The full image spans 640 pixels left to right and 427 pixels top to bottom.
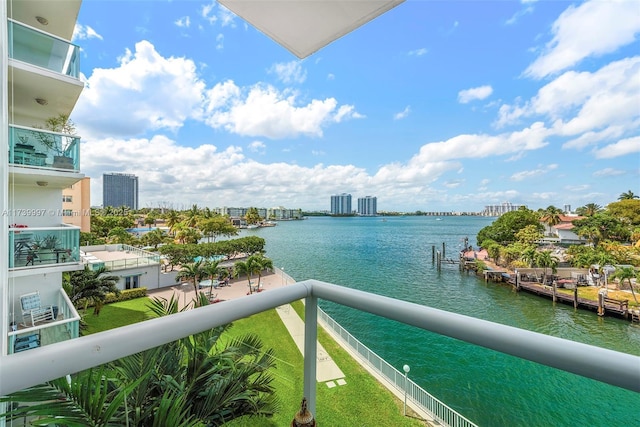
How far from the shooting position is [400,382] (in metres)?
0.81

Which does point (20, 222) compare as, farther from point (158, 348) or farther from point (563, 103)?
point (563, 103)

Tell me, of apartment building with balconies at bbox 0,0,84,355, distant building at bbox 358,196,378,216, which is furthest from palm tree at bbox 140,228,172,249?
distant building at bbox 358,196,378,216

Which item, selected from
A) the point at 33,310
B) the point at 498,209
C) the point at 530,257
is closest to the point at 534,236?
the point at 530,257

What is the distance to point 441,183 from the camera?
14.8 m

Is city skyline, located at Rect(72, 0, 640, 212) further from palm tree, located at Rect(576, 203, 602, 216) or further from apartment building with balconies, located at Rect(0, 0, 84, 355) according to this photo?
palm tree, located at Rect(576, 203, 602, 216)

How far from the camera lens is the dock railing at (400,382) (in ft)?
2.27

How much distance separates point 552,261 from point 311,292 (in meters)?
14.8

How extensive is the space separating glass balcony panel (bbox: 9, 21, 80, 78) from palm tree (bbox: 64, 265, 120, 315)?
2.83 meters

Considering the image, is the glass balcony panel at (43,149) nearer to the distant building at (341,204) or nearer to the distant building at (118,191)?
the distant building at (118,191)

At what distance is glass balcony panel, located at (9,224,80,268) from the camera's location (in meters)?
2.59

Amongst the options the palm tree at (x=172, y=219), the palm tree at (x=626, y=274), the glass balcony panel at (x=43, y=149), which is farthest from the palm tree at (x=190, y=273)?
the palm tree at (x=626, y=274)

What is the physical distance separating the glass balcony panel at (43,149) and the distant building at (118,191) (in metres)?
3.28

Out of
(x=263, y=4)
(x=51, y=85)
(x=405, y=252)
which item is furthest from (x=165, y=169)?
(x=405, y=252)

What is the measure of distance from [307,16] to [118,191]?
716cm
